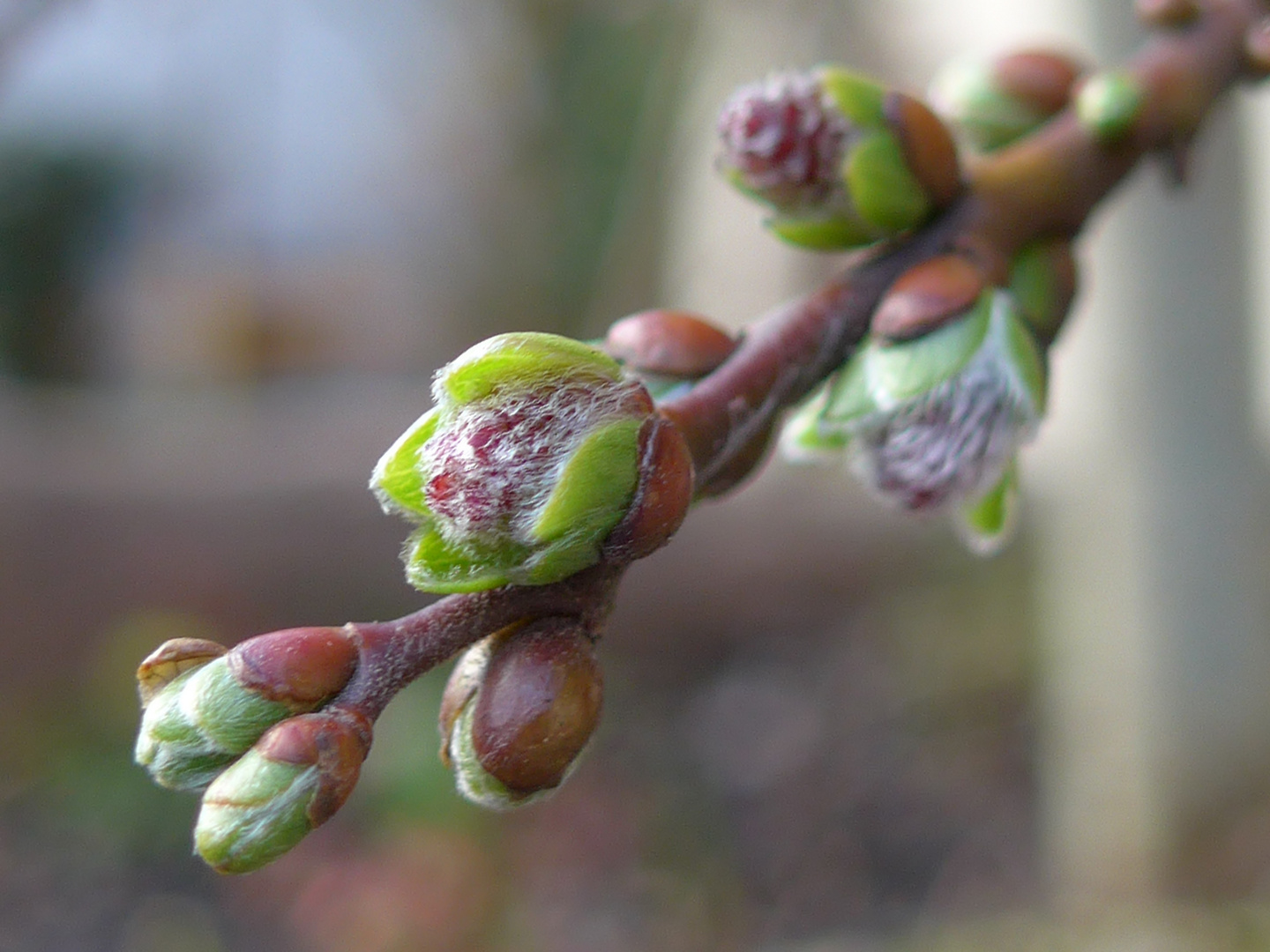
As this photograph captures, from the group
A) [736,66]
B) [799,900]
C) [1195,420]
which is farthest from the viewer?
[736,66]

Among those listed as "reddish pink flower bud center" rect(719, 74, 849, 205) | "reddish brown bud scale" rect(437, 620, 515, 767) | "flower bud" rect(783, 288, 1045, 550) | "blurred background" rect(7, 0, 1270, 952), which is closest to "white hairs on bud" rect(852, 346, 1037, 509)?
"flower bud" rect(783, 288, 1045, 550)

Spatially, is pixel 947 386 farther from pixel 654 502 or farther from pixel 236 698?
pixel 236 698

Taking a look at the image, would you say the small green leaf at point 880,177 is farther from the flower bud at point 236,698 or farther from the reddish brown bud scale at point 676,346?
the flower bud at point 236,698

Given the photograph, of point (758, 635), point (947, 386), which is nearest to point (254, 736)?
point (947, 386)

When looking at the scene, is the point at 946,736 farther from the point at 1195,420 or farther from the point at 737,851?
the point at 1195,420

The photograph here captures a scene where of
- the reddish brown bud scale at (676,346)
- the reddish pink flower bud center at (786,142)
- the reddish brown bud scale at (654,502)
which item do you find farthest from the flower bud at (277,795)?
the reddish pink flower bud center at (786,142)

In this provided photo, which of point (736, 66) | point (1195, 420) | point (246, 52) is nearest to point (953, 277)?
point (1195, 420)

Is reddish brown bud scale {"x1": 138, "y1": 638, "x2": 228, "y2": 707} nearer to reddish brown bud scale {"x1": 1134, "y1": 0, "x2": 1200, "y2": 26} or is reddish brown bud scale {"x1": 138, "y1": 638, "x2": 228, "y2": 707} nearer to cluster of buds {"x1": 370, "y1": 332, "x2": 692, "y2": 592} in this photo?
cluster of buds {"x1": 370, "y1": 332, "x2": 692, "y2": 592}
